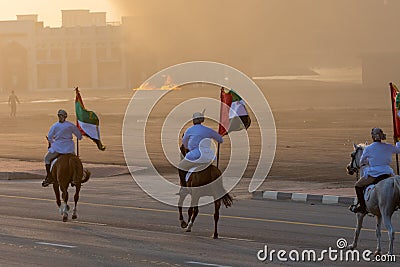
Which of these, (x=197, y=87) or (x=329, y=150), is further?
(x=197, y=87)

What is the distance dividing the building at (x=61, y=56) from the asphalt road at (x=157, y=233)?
12459 centimetres

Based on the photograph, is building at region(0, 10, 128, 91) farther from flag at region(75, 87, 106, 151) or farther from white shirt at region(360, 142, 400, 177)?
white shirt at region(360, 142, 400, 177)

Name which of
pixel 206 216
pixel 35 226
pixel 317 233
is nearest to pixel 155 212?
pixel 206 216

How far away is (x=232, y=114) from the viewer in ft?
74.4

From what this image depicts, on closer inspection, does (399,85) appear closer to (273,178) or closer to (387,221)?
(273,178)

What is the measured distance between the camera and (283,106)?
8644 cm

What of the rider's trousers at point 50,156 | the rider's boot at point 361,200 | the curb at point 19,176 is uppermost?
the curb at point 19,176

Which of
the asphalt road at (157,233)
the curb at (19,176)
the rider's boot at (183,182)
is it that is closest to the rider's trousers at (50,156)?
the asphalt road at (157,233)

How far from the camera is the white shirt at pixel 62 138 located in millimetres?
21641

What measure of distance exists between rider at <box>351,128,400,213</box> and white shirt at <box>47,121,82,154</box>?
6546 mm

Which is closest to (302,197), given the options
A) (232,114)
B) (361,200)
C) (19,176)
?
(232,114)

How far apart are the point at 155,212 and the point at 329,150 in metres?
18.3

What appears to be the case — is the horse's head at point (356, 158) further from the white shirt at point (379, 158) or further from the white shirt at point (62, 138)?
the white shirt at point (62, 138)

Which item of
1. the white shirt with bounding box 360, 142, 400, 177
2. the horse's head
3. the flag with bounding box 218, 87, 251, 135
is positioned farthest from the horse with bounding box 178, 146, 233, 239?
the flag with bounding box 218, 87, 251, 135
